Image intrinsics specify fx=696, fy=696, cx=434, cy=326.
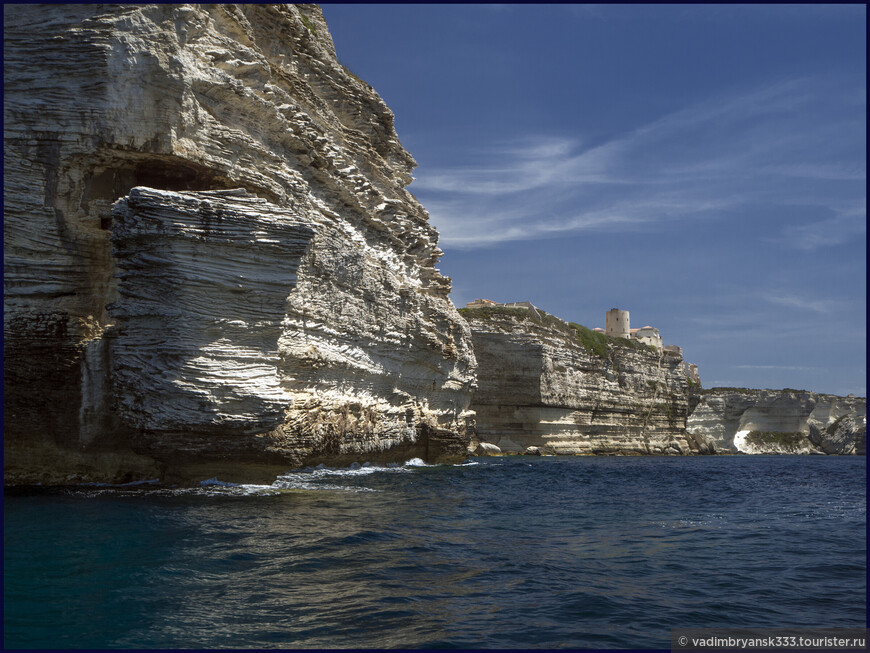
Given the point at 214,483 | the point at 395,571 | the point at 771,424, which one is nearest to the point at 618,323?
the point at 771,424

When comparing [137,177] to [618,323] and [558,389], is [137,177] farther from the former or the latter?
[618,323]

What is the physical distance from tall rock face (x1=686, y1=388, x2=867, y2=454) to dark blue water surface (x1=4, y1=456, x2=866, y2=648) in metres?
74.6

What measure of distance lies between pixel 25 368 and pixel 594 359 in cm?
4943

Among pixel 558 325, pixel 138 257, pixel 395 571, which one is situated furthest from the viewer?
pixel 558 325

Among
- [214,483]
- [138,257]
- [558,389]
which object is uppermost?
[138,257]

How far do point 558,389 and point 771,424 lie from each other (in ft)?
174

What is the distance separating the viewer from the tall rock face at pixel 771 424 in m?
88.1

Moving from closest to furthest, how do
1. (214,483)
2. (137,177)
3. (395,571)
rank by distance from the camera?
1. (395,571)
2. (214,483)
3. (137,177)

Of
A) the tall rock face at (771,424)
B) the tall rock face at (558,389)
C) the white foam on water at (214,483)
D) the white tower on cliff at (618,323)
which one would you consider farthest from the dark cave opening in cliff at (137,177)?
the tall rock face at (771,424)

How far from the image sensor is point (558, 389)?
54812mm

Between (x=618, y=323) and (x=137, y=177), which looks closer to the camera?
(x=137, y=177)

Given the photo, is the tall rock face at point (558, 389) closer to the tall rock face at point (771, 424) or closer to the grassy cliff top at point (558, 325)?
the grassy cliff top at point (558, 325)

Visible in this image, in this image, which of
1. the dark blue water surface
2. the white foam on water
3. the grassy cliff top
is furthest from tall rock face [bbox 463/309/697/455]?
the white foam on water

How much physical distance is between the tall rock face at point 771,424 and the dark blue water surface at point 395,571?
245 ft
